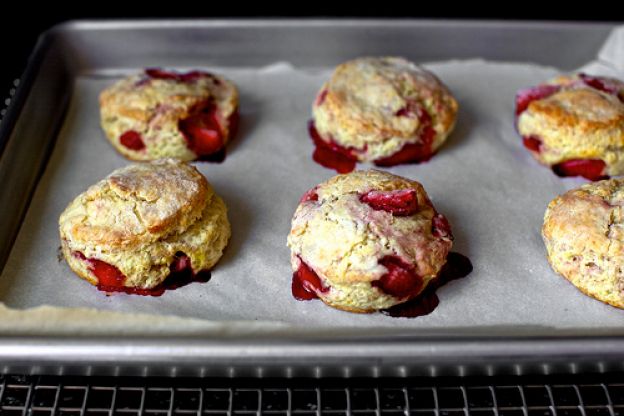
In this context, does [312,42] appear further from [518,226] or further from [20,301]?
[20,301]

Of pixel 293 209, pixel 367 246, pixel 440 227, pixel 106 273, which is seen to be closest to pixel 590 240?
pixel 440 227

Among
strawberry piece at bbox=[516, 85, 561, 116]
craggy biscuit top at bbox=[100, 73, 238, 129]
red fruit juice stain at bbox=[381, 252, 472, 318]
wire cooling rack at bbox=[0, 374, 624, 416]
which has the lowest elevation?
wire cooling rack at bbox=[0, 374, 624, 416]

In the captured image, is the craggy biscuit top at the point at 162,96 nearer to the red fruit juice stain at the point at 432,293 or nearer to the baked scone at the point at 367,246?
the baked scone at the point at 367,246

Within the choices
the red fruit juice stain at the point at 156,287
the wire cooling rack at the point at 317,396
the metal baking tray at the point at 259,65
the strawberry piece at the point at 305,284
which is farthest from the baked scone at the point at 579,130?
the red fruit juice stain at the point at 156,287

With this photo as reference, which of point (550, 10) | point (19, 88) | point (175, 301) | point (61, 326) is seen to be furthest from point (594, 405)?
point (550, 10)

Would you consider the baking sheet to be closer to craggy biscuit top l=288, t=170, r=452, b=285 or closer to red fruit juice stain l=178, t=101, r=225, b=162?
red fruit juice stain l=178, t=101, r=225, b=162

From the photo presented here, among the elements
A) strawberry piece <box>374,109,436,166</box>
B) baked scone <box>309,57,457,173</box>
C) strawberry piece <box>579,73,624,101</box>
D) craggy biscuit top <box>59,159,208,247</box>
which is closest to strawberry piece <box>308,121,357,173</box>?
baked scone <box>309,57,457,173</box>
